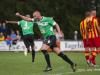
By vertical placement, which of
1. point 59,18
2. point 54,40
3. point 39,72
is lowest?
point 39,72

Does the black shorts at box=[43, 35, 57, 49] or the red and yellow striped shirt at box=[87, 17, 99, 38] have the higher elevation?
the red and yellow striped shirt at box=[87, 17, 99, 38]

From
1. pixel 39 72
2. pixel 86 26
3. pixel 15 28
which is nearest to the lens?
pixel 39 72

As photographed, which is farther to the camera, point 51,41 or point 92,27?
point 92,27

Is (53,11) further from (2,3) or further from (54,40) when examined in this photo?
(54,40)

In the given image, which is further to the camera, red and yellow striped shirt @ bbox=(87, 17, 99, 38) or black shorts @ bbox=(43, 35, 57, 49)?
red and yellow striped shirt @ bbox=(87, 17, 99, 38)

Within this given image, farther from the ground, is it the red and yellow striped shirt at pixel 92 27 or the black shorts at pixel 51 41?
the red and yellow striped shirt at pixel 92 27

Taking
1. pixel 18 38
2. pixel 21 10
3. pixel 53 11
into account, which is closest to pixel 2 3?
pixel 21 10

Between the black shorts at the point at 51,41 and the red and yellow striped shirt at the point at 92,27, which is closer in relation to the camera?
the black shorts at the point at 51,41

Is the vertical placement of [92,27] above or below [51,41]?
above

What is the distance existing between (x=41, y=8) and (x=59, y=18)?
2.01 meters

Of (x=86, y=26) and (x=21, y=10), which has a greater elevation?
(x=21, y=10)

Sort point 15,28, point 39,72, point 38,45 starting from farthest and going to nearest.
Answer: point 15,28 < point 38,45 < point 39,72

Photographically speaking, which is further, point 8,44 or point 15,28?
point 15,28

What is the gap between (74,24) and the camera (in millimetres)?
49344
